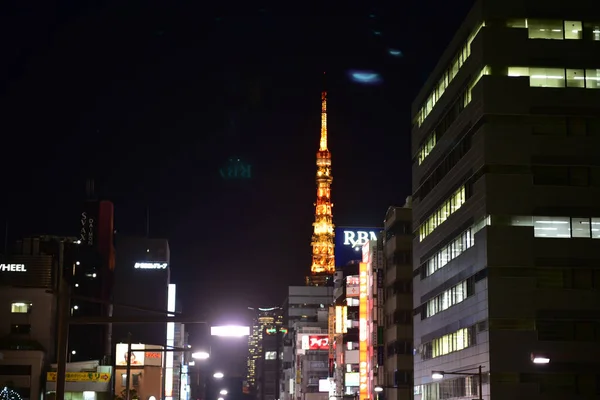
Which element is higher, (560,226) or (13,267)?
(13,267)

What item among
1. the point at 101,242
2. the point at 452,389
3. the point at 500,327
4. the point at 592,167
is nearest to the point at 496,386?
the point at 500,327

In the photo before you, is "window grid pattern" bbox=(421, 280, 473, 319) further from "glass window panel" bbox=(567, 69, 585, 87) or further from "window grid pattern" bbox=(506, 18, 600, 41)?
"window grid pattern" bbox=(506, 18, 600, 41)

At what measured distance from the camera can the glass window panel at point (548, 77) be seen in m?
56.1

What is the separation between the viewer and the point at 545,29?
187 ft

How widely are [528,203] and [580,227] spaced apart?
347cm

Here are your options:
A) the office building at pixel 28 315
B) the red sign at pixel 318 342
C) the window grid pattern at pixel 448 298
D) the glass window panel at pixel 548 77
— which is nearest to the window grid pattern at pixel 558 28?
the glass window panel at pixel 548 77

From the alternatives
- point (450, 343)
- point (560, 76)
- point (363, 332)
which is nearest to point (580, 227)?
point (560, 76)

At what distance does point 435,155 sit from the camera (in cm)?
6869

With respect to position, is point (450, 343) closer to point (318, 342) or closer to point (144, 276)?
point (318, 342)

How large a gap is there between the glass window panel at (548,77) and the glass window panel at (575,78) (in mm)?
378

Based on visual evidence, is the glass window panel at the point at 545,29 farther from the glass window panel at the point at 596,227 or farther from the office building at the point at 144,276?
the office building at the point at 144,276

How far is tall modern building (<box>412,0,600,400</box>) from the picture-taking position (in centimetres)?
5222

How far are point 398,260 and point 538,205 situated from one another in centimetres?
3010

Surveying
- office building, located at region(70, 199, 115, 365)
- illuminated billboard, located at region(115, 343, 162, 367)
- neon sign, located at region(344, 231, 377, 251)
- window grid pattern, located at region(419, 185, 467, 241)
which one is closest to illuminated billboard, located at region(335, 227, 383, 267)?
neon sign, located at region(344, 231, 377, 251)
